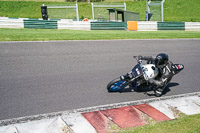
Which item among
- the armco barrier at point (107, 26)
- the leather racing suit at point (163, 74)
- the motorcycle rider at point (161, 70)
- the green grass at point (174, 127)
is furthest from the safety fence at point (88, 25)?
the green grass at point (174, 127)

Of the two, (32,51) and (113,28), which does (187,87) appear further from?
(113,28)

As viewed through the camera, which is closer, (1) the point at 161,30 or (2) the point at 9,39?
(2) the point at 9,39

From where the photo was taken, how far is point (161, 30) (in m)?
22.9

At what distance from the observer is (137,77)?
701 cm

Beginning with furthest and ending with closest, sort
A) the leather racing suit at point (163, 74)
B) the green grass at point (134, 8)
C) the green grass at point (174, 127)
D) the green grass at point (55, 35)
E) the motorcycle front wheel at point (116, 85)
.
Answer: the green grass at point (134, 8) → the green grass at point (55, 35) → the leather racing suit at point (163, 74) → the motorcycle front wheel at point (116, 85) → the green grass at point (174, 127)

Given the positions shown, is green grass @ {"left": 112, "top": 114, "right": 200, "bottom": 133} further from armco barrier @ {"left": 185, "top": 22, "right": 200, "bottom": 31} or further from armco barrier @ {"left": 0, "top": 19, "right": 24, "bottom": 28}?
armco barrier @ {"left": 185, "top": 22, "right": 200, "bottom": 31}

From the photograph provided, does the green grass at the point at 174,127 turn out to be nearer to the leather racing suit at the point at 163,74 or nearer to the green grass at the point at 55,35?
the leather racing suit at the point at 163,74

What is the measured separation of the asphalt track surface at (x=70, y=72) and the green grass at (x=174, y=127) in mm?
1744

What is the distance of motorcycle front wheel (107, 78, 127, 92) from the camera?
7.23 m

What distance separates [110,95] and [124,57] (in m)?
4.56

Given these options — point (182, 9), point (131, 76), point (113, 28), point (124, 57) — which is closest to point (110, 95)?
point (131, 76)

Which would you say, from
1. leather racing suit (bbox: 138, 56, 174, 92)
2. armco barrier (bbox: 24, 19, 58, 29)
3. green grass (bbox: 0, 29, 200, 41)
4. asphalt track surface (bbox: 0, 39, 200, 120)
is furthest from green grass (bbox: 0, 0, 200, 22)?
leather racing suit (bbox: 138, 56, 174, 92)

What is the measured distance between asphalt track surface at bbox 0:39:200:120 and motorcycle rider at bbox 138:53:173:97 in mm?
431

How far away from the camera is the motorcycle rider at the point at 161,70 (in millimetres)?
7055
